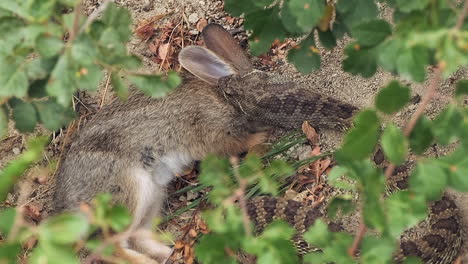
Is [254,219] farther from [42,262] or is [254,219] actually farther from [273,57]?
[42,262]

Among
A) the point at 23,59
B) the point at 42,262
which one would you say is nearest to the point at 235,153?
the point at 23,59

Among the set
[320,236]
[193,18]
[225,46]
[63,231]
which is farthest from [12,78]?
[193,18]

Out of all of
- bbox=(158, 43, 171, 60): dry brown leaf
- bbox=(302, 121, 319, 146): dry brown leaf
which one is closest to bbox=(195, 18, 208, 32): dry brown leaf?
bbox=(158, 43, 171, 60): dry brown leaf

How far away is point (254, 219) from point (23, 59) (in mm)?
2712

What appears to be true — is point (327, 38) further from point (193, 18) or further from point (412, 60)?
point (193, 18)

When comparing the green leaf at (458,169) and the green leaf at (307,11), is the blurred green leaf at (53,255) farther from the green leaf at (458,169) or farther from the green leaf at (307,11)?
the green leaf at (307,11)

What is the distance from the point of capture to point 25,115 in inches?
109

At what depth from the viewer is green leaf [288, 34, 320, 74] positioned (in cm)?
340

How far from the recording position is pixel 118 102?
5430 millimetres

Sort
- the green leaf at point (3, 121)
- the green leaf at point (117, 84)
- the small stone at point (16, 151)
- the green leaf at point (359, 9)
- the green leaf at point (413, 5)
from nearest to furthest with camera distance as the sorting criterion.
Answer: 1. the green leaf at point (413, 5)
2. the green leaf at point (117, 84)
3. the green leaf at point (3, 121)
4. the green leaf at point (359, 9)
5. the small stone at point (16, 151)

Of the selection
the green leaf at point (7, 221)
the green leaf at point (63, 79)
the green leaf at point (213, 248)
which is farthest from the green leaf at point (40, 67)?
the green leaf at point (213, 248)

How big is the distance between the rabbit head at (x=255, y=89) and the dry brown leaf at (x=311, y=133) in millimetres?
50

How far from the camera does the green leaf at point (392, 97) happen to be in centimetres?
207

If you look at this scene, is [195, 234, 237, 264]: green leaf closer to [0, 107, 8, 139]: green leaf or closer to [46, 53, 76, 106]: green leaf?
[46, 53, 76, 106]: green leaf
